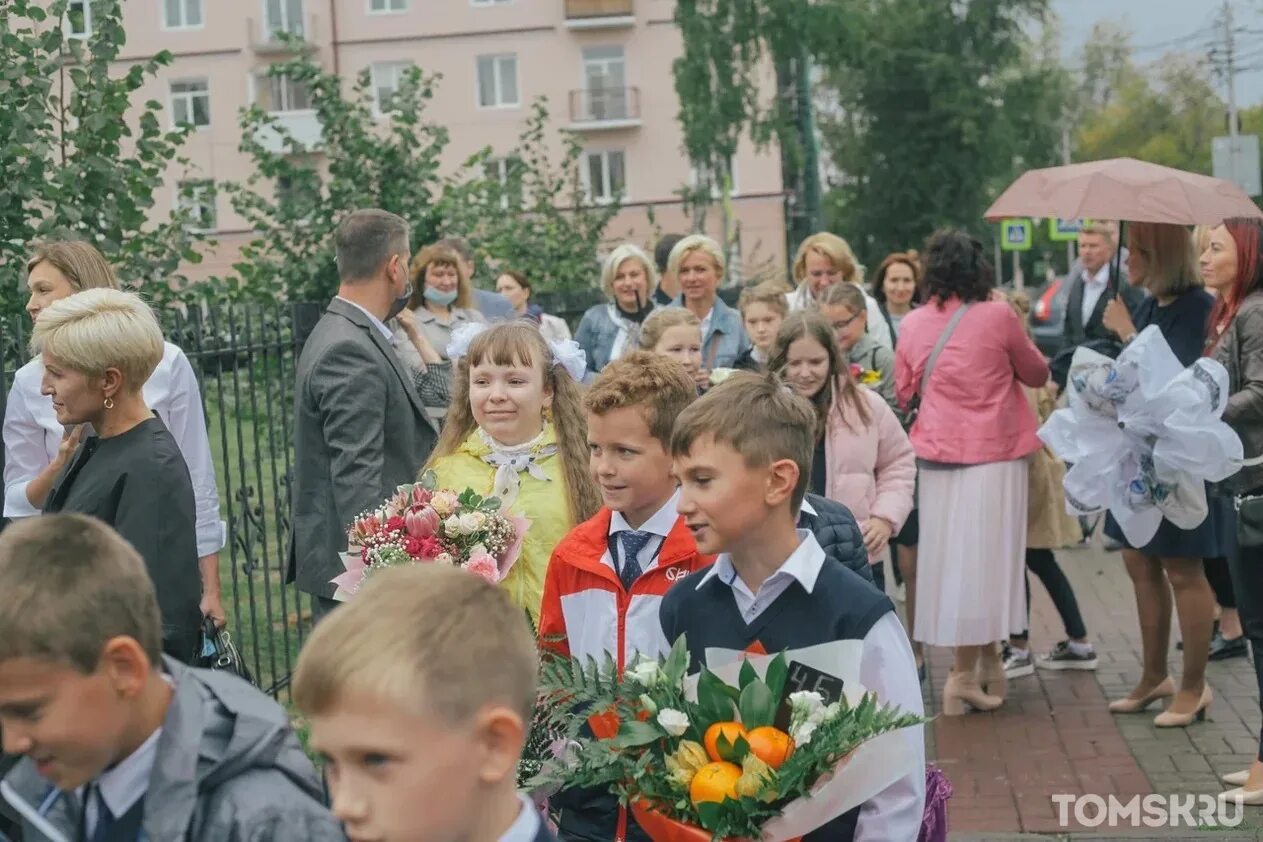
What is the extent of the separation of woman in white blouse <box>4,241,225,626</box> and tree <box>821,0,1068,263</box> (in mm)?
41395

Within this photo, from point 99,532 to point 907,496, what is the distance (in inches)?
189

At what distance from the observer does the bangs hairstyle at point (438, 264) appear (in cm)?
905

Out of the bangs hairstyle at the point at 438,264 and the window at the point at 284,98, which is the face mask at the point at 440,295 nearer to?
the bangs hairstyle at the point at 438,264

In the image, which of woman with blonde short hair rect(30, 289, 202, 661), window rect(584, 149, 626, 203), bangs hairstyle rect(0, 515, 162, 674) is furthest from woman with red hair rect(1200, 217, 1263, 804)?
window rect(584, 149, 626, 203)

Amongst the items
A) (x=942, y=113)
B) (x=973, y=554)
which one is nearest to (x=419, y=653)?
(x=973, y=554)

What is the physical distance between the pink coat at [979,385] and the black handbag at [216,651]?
3.87 metres

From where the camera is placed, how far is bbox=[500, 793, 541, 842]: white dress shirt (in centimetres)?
230

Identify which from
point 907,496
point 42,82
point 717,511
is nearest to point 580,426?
point 717,511

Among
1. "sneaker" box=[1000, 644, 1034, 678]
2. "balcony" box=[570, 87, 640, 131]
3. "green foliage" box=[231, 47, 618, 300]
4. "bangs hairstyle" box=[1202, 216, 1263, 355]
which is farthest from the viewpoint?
"balcony" box=[570, 87, 640, 131]

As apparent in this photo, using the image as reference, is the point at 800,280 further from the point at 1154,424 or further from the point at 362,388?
the point at 362,388

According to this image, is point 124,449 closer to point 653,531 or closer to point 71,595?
point 653,531

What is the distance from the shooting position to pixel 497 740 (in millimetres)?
2262

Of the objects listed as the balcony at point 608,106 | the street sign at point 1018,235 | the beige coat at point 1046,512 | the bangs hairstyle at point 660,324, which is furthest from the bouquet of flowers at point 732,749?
the balcony at point 608,106

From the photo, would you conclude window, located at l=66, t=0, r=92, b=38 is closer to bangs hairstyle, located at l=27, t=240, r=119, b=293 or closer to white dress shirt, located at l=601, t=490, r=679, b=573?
bangs hairstyle, located at l=27, t=240, r=119, b=293
